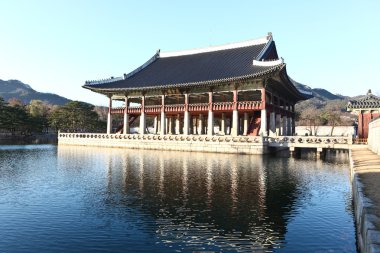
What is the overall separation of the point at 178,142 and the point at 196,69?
13.8 metres

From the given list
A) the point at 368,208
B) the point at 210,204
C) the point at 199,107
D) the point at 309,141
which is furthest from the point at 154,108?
the point at 368,208

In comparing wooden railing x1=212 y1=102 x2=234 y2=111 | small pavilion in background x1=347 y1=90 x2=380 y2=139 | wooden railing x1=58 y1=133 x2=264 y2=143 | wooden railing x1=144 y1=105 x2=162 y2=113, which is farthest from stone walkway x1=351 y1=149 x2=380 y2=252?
wooden railing x1=144 y1=105 x2=162 y2=113

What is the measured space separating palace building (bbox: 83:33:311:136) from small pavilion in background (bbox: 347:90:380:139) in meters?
9.20

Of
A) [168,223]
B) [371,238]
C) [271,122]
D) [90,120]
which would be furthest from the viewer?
[90,120]

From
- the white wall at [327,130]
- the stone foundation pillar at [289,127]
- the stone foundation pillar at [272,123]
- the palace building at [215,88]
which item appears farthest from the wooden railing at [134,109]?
the white wall at [327,130]

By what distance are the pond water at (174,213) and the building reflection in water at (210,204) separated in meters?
0.03

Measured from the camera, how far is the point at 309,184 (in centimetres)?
1773

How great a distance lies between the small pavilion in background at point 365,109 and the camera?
37.7 metres

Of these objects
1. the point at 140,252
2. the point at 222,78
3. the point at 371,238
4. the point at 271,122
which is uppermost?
the point at 222,78

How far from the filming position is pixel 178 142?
4162 centimetres

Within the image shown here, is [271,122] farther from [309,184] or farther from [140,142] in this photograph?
[309,184]

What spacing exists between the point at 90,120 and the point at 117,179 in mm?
63602

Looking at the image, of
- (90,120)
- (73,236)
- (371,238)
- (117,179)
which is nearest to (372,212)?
(371,238)

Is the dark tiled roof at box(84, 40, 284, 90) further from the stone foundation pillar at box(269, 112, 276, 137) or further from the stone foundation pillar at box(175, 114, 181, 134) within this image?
the stone foundation pillar at box(175, 114, 181, 134)
